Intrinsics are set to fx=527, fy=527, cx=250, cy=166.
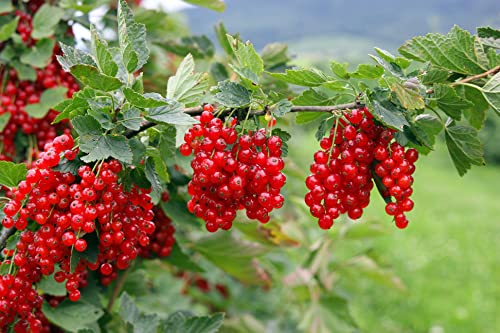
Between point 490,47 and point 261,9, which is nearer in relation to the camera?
point 490,47

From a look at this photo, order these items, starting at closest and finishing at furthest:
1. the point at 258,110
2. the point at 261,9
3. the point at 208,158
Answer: the point at 208,158 → the point at 258,110 → the point at 261,9

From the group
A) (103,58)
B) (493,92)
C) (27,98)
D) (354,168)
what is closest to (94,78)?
(103,58)

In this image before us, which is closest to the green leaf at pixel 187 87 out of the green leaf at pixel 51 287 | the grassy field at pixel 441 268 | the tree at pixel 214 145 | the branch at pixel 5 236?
the tree at pixel 214 145

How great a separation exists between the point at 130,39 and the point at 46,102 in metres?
0.61

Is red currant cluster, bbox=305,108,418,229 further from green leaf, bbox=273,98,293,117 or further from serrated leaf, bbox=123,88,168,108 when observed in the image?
serrated leaf, bbox=123,88,168,108

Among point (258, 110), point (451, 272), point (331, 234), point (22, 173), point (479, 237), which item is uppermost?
point (258, 110)

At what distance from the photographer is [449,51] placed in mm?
1002

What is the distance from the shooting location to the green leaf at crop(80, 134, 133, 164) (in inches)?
33.8

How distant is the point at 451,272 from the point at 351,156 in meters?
6.89

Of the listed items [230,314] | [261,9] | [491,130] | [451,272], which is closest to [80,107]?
[230,314]

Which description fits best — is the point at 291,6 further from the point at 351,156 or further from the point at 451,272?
the point at 351,156

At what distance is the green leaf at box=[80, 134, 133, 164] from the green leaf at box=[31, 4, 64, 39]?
2.52ft

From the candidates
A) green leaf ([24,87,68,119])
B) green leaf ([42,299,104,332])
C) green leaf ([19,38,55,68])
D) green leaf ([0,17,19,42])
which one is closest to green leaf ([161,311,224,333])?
green leaf ([42,299,104,332])

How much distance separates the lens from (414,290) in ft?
21.2
